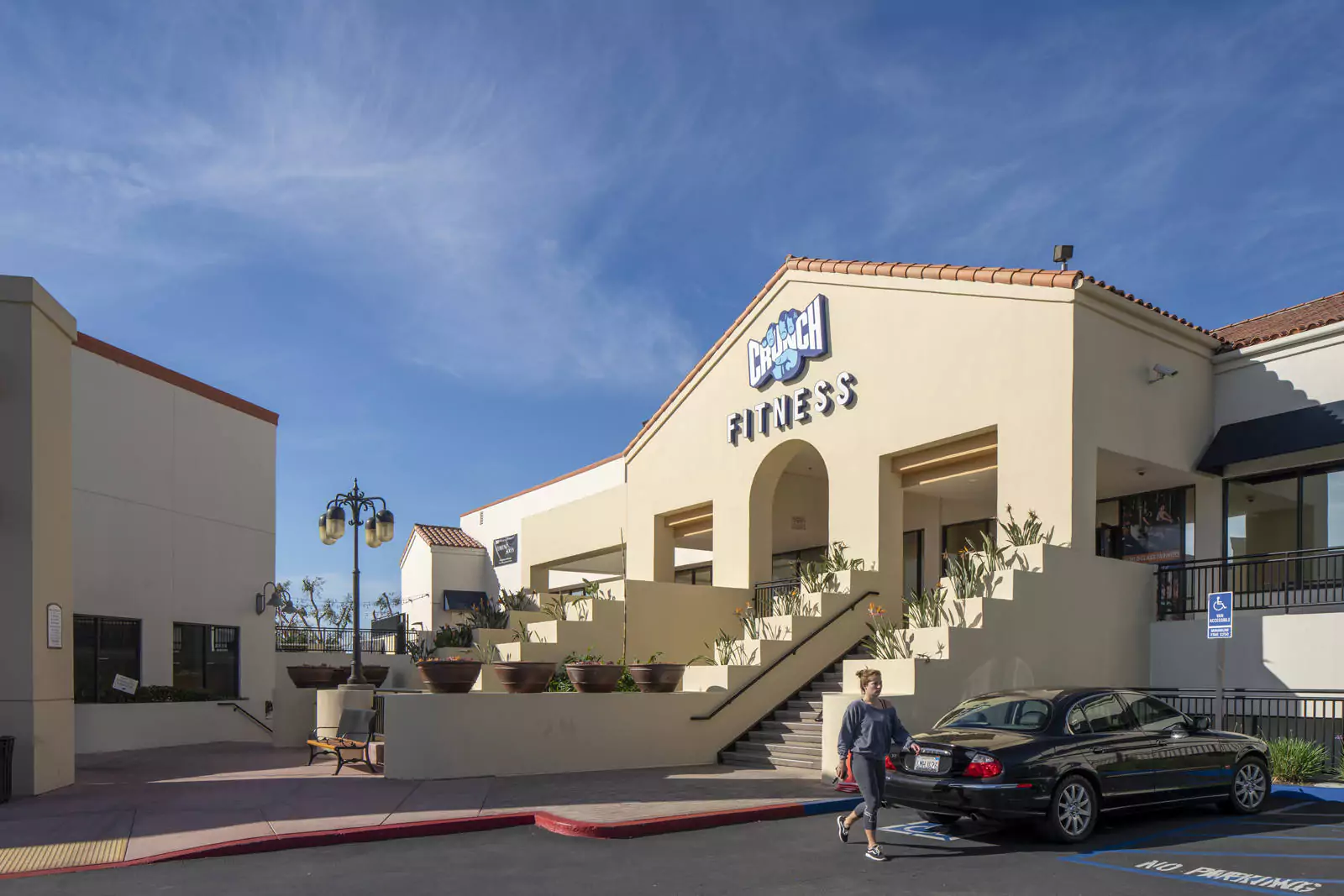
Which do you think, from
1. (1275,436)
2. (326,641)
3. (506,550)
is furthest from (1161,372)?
(506,550)

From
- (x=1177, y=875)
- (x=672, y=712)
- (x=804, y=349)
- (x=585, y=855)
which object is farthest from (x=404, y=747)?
(x=804, y=349)

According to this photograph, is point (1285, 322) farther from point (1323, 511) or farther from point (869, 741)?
point (869, 741)

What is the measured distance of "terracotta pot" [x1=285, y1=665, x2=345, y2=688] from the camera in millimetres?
21562

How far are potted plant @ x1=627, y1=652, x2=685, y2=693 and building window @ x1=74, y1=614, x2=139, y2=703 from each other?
11749 mm

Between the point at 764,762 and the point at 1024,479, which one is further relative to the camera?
the point at 1024,479

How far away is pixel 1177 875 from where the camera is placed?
8.95 meters

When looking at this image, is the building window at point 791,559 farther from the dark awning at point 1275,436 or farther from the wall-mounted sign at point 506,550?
the wall-mounted sign at point 506,550

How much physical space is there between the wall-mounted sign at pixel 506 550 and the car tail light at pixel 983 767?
33.2 meters

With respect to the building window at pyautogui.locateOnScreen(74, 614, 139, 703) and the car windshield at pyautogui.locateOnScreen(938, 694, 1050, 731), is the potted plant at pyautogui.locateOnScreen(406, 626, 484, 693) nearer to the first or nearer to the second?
the car windshield at pyautogui.locateOnScreen(938, 694, 1050, 731)

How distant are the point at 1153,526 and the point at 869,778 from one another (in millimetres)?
12750

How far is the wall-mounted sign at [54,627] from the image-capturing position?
1459 centimetres

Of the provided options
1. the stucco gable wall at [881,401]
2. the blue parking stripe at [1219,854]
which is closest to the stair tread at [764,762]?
the stucco gable wall at [881,401]

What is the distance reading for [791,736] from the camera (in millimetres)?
16797

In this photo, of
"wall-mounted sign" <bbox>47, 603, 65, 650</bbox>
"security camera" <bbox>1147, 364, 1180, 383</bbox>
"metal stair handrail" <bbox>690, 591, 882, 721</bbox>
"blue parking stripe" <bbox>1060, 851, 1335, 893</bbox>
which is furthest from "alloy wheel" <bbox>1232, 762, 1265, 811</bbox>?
"wall-mounted sign" <bbox>47, 603, 65, 650</bbox>
